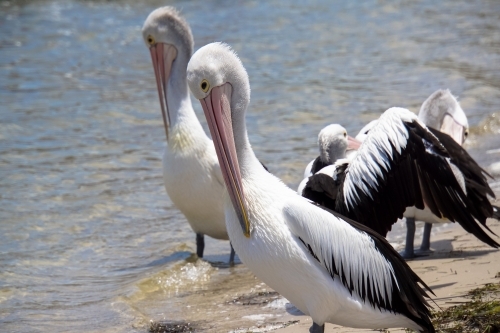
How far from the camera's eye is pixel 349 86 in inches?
473

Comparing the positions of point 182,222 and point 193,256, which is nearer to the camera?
point 193,256

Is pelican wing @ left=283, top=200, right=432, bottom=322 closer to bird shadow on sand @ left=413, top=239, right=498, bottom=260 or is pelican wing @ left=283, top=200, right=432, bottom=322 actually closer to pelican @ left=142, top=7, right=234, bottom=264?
bird shadow on sand @ left=413, top=239, right=498, bottom=260

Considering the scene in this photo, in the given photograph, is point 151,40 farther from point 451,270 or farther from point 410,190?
point 451,270

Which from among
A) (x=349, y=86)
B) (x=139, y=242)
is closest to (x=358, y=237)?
(x=139, y=242)

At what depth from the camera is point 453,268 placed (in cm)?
546

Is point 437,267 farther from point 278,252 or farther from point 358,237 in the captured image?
point 278,252

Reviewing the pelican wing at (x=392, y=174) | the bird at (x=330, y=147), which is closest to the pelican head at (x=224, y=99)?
the pelican wing at (x=392, y=174)

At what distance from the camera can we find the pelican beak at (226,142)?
4.09 metres

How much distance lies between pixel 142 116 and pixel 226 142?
702 cm

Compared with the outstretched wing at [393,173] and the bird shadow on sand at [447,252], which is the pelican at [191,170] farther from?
the outstretched wing at [393,173]

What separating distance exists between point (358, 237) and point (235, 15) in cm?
1436

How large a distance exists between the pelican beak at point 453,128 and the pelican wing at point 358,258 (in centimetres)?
305

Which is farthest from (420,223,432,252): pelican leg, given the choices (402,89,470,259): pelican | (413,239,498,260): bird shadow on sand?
(402,89,470,259): pelican

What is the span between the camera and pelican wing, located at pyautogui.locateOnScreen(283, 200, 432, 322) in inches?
162
